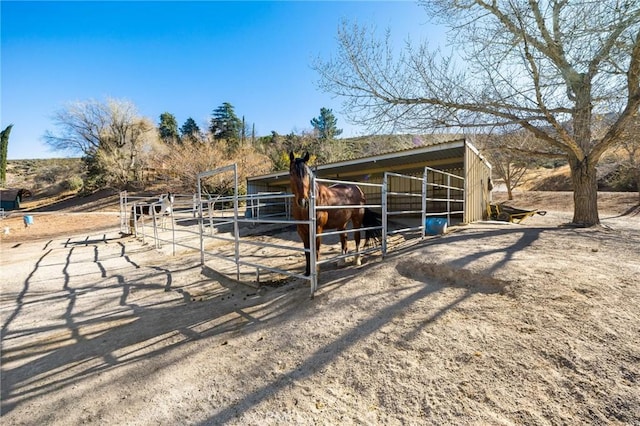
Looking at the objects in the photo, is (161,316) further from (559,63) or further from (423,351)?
(559,63)

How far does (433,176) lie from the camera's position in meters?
12.3

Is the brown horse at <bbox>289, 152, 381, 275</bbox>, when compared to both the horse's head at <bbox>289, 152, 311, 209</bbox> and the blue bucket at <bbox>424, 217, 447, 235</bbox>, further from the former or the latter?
the blue bucket at <bbox>424, 217, 447, 235</bbox>

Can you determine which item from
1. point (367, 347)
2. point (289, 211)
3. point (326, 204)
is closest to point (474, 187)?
point (326, 204)

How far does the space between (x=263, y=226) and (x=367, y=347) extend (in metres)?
10.2

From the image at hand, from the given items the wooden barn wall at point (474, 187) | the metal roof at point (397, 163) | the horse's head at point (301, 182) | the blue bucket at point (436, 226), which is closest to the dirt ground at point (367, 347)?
the horse's head at point (301, 182)

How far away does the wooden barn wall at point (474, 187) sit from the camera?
790cm

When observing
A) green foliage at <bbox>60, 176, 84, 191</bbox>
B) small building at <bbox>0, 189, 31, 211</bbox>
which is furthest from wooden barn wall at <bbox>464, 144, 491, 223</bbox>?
green foliage at <bbox>60, 176, 84, 191</bbox>

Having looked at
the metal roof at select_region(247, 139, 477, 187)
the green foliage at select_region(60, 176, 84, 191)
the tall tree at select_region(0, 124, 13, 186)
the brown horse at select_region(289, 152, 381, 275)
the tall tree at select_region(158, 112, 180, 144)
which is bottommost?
the brown horse at select_region(289, 152, 381, 275)

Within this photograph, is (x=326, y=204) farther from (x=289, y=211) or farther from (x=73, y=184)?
(x=73, y=184)

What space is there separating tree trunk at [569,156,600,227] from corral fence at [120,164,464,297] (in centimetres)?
255

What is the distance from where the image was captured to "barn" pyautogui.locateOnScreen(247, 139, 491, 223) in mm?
7930

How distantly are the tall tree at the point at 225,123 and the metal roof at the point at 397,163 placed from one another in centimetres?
2127

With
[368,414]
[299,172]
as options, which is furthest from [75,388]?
[299,172]

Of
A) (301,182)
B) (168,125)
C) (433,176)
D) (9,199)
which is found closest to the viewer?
(301,182)
